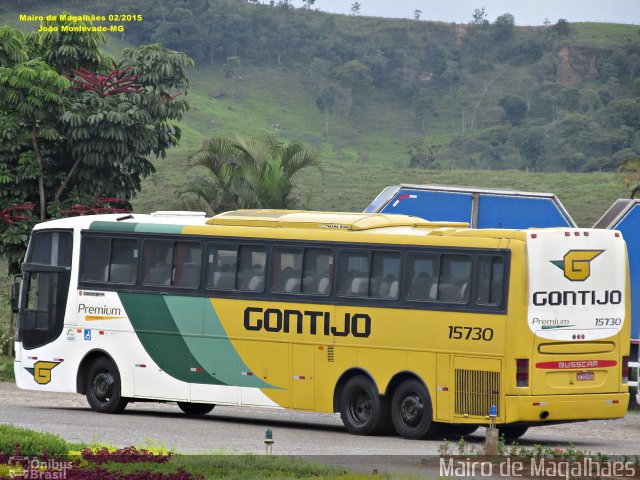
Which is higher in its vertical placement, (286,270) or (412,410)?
(286,270)

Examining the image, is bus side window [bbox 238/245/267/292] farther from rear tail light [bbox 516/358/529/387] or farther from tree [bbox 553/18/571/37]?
tree [bbox 553/18/571/37]

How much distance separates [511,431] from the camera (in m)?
18.6

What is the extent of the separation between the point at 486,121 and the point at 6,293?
2804 inches

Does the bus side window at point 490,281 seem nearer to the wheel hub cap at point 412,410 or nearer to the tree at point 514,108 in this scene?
the wheel hub cap at point 412,410

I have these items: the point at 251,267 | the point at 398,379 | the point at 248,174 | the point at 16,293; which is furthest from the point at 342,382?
the point at 248,174

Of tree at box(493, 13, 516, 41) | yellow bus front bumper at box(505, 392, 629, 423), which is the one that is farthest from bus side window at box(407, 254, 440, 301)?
tree at box(493, 13, 516, 41)

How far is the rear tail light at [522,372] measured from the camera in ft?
53.9

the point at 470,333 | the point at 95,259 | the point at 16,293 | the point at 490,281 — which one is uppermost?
the point at 95,259

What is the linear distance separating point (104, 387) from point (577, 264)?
7951 millimetres

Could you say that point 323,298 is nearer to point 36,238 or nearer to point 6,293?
point 36,238

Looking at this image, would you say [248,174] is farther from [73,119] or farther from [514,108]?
[514,108]

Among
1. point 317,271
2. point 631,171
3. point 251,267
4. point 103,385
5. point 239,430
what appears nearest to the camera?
point 317,271

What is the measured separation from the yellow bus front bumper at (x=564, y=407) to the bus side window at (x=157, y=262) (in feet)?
19.5

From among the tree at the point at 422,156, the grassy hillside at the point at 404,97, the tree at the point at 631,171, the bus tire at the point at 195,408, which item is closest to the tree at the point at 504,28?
the grassy hillside at the point at 404,97
